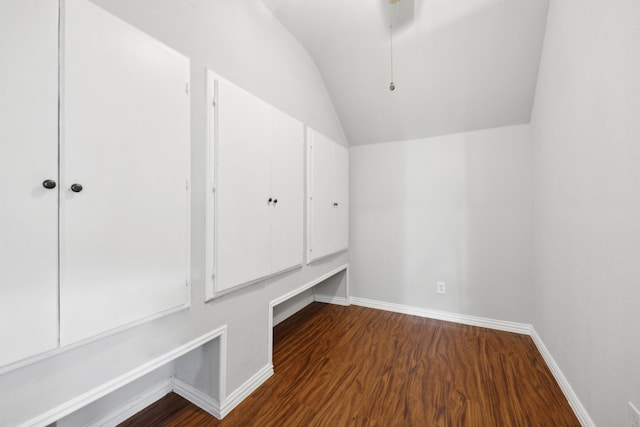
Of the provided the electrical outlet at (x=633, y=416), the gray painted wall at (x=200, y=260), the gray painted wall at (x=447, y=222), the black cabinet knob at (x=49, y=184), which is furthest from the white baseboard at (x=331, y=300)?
the black cabinet knob at (x=49, y=184)

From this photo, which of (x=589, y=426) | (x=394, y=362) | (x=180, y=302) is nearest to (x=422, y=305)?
(x=394, y=362)

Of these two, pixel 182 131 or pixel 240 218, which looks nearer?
pixel 182 131

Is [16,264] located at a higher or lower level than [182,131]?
lower

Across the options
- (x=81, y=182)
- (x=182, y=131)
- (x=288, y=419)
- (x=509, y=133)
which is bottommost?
(x=288, y=419)

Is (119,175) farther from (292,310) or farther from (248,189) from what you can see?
(292,310)

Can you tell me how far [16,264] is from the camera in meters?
0.77

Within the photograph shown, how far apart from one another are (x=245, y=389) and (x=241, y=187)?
1266 millimetres

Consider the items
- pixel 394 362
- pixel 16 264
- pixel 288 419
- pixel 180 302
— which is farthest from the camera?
pixel 394 362

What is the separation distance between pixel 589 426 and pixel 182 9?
299 cm

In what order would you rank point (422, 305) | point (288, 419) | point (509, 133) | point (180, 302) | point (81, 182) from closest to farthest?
point (81, 182), point (180, 302), point (288, 419), point (509, 133), point (422, 305)

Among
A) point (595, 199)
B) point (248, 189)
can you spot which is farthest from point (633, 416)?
point (248, 189)

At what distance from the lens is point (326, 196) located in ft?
8.55

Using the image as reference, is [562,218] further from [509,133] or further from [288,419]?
[288,419]

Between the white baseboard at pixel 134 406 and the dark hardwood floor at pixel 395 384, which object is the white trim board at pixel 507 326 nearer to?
the dark hardwood floor at pixel 395 384
